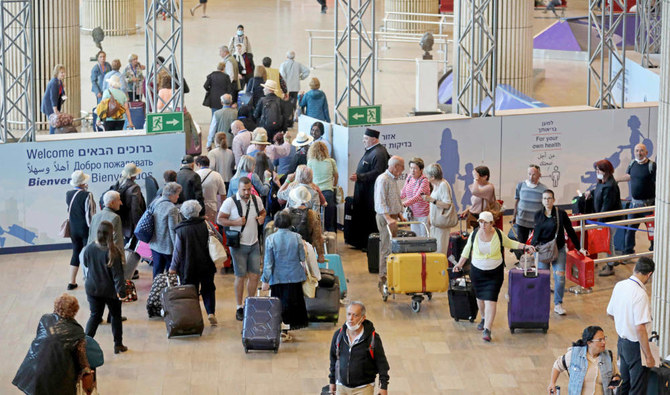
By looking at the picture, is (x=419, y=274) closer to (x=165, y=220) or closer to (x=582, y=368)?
(x=165, y=220)

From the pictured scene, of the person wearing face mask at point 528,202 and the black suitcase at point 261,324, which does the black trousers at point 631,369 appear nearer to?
the black suitcase at point 261,324

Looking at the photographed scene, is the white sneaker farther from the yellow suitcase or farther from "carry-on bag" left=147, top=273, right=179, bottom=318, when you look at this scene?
"carry-on bag" left=147, top=273, right=179, bottom=318

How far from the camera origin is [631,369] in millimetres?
8984

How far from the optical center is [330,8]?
42.9m

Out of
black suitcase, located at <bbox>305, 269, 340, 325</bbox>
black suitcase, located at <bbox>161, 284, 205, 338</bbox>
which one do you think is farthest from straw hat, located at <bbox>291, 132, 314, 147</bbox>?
black suitcase, located at <bbox>161, 284, 205, 338</bbox>

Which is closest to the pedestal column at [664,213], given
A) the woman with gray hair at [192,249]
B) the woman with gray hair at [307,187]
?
the woman with gray hair at [307,187]

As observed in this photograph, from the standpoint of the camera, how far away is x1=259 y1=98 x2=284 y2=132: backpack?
17.3 meters

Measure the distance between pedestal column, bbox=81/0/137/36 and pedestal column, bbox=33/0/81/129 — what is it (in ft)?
43.0

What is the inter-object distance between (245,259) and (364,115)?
12.9ft

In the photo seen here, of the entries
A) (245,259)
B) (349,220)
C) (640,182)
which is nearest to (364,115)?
(349,220)

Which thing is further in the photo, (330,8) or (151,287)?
(330,8)

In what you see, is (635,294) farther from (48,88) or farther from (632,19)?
(632,19)

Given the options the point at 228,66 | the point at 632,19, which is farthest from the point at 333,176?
the point at 632,19

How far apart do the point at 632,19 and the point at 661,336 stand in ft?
86.2
